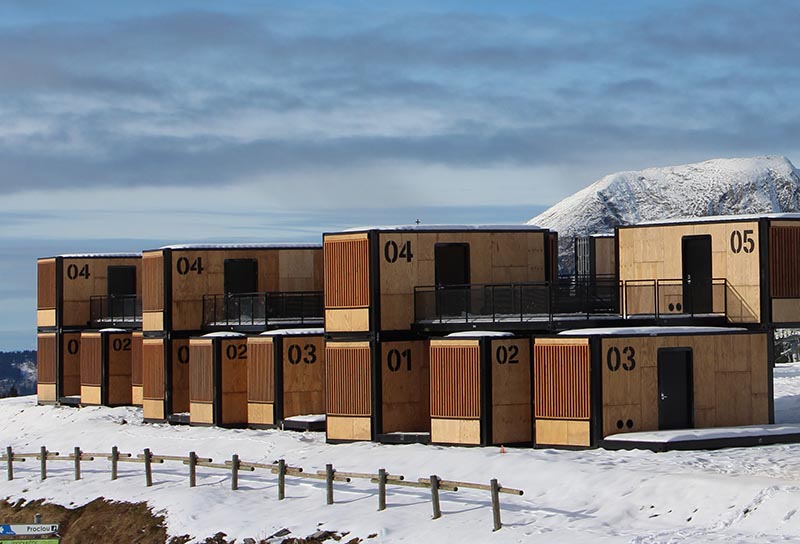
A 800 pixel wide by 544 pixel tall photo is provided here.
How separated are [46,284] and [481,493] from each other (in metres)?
36.9

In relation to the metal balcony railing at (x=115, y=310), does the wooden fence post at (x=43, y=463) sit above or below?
below

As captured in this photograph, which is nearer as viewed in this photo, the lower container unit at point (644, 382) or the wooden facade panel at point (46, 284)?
the lower container unit at point (644, 382)

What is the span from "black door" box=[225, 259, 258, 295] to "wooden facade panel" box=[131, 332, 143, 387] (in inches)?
256

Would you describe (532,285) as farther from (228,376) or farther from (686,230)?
(228,376)

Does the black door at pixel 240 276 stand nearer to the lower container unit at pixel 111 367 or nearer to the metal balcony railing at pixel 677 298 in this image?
the lower container unit at pixel 111 367

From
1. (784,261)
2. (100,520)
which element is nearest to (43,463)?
(100,520)

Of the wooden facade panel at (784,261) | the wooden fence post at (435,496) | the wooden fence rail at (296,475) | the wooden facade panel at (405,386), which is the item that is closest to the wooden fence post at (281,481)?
the wooden fence rail at (296,475)

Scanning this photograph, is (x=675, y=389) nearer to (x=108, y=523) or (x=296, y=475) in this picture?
(x=296, y=475)

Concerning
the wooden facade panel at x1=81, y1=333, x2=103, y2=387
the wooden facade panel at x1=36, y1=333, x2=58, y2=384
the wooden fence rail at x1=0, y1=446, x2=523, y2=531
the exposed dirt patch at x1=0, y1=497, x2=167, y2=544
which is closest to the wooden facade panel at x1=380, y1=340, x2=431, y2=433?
the wooden fence rail at x1=0, y1=446, x2=523, y2=531

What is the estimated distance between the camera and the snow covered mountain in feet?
577

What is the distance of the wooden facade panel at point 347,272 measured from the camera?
132 feet

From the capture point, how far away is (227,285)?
50406 millimetres

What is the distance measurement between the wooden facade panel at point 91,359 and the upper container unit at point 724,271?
27196mm

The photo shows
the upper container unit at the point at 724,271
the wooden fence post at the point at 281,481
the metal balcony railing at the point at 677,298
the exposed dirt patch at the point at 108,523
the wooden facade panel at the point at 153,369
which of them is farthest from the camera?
the wooden facade panel at the point at 153,369
